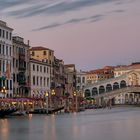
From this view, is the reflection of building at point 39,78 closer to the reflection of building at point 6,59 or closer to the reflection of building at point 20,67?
the reflection of building at point 20,67

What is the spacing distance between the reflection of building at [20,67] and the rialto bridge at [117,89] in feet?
94.5

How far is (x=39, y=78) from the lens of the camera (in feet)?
218

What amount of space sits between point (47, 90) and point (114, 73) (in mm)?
63380

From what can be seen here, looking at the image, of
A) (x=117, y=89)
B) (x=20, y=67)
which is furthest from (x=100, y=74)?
(x=20, y=67)

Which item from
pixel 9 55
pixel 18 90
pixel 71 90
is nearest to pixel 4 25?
pixel 9 55

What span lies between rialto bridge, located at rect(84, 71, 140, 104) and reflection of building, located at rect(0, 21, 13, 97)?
1359 inches

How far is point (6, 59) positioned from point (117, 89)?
3639 cm

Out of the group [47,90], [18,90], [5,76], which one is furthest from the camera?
[47,90]

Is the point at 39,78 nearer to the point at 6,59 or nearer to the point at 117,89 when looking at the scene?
the point at 6,59

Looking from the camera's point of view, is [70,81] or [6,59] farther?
[70,81]

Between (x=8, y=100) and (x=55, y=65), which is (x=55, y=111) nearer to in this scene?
(x=8, y=100)

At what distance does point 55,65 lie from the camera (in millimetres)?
75750

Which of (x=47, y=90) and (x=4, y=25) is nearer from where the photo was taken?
(x=4, y=25)

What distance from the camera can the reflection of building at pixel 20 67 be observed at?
58225 mm
